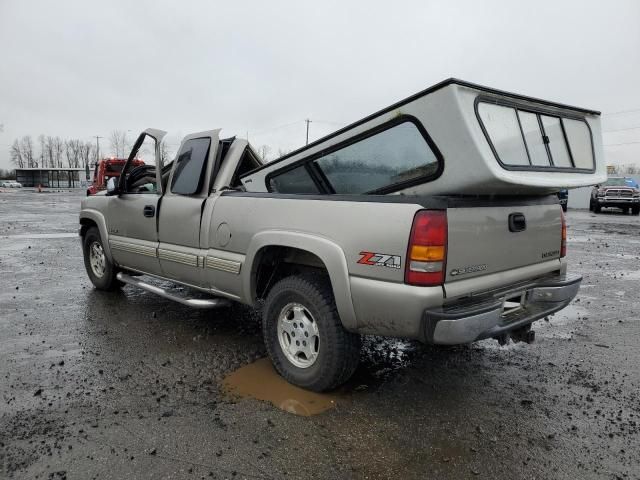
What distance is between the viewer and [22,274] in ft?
23.2

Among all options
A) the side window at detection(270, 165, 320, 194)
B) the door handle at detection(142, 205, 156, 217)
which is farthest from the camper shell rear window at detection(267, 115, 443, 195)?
the door handle at detection(142, 205, 156, 217)

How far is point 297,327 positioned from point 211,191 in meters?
1.62

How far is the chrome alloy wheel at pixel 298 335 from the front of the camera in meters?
3.29

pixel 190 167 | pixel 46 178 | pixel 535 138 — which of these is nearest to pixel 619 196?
pixel 535 138

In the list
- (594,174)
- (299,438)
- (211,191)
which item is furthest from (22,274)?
(594,174)

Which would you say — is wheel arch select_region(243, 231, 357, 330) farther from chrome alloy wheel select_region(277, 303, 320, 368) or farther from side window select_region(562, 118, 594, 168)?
side window select_region(562, 118, 594, 168)

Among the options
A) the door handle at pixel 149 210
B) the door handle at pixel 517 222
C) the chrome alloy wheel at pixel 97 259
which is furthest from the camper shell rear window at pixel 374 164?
the chrome alloy wheel at pixel 97 259

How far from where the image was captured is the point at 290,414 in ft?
9.78

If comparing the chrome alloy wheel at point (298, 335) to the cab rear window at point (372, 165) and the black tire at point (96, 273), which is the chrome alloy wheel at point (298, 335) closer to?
the cab rear window at point (372, 165)

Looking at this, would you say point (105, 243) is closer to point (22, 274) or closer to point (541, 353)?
point (22, 274)

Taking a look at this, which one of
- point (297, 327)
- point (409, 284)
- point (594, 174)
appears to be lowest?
point (297, 327)

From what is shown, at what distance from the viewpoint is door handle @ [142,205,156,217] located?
4.70m

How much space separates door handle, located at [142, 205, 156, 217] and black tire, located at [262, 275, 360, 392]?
196 centimetres

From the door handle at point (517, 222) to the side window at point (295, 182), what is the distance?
4.74ft
